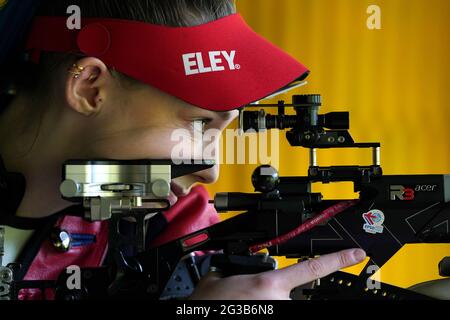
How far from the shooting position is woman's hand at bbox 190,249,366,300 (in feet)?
3.11

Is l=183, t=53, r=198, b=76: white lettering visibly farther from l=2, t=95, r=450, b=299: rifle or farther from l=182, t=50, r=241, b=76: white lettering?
l=2, t=95, r=450, b=299: rifle

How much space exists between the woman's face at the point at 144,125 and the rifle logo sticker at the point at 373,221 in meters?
0.26

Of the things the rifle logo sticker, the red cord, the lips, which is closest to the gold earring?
the lips

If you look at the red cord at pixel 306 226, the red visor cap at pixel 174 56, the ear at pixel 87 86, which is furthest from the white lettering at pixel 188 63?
the red cord at pixel 306 226

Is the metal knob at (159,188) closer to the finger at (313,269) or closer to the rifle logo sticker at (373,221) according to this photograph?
the finger at (313,269)

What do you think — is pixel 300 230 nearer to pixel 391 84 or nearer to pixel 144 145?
pixel 144 145

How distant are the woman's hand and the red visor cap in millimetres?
270

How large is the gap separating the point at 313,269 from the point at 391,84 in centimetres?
134

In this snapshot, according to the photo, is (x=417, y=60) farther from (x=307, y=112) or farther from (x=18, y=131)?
(x=18, y=131)

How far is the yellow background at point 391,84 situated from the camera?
7.15 feet

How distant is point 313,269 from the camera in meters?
0.98

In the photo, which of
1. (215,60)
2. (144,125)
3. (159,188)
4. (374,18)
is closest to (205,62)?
(215,60)
